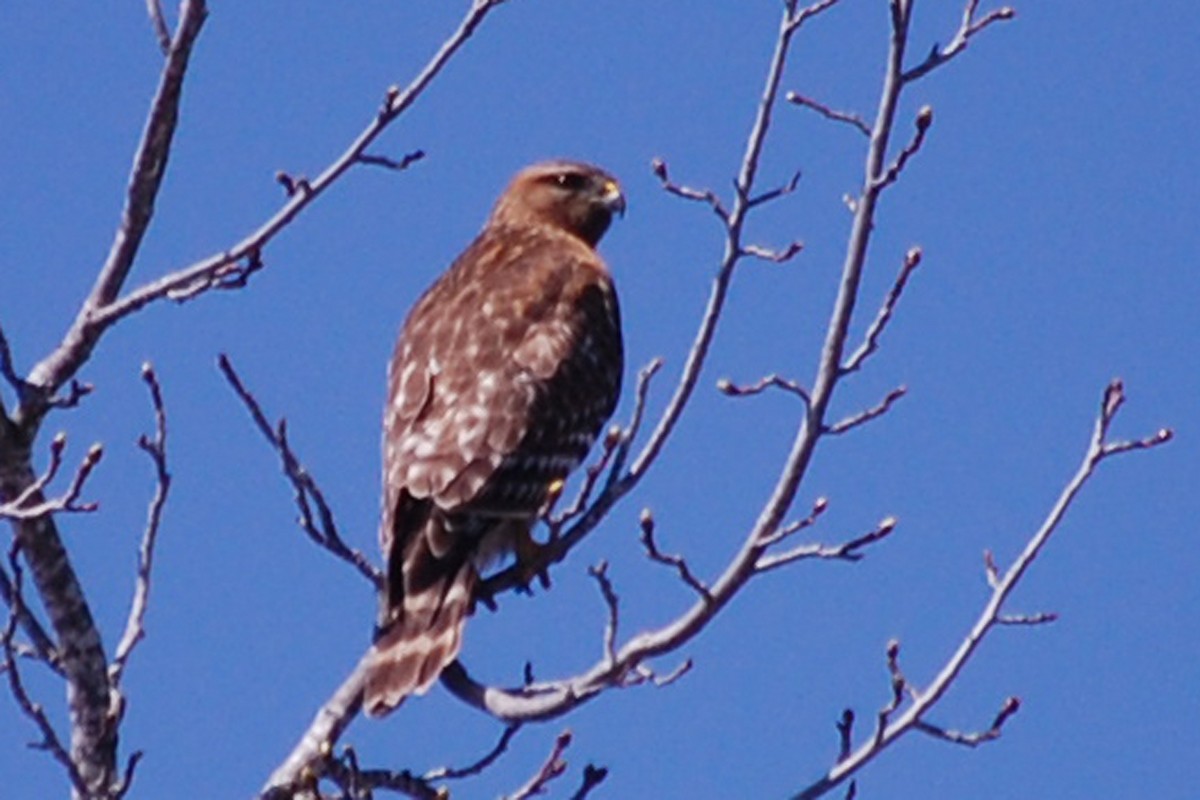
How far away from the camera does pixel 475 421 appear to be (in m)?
6.29

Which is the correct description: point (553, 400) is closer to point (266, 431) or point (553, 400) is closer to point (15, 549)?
point (266, 431)

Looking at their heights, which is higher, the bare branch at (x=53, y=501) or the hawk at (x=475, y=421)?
the hawk at (x=475, y=421)

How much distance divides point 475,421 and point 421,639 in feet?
2.92

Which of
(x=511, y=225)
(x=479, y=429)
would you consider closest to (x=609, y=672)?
(x=479, y=429)

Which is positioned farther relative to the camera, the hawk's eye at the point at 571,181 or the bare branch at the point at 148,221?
the hawk's eye at the point at 571,181

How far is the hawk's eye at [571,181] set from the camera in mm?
8109

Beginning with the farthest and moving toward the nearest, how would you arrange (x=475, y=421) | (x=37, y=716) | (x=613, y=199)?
(x=613, y=199)
(x=475, y=421)
(x=37, y=716)

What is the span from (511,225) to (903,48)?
403cm

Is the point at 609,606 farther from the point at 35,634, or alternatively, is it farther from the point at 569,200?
the point at 569,200

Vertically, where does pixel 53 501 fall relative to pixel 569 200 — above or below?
below

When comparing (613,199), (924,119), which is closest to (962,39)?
(924,119)

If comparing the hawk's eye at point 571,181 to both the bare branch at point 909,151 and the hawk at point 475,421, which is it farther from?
the bare branch at point 909,151

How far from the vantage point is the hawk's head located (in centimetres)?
806

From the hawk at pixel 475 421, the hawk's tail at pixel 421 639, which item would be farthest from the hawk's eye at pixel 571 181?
the hawk's tail at pixel 421 639
